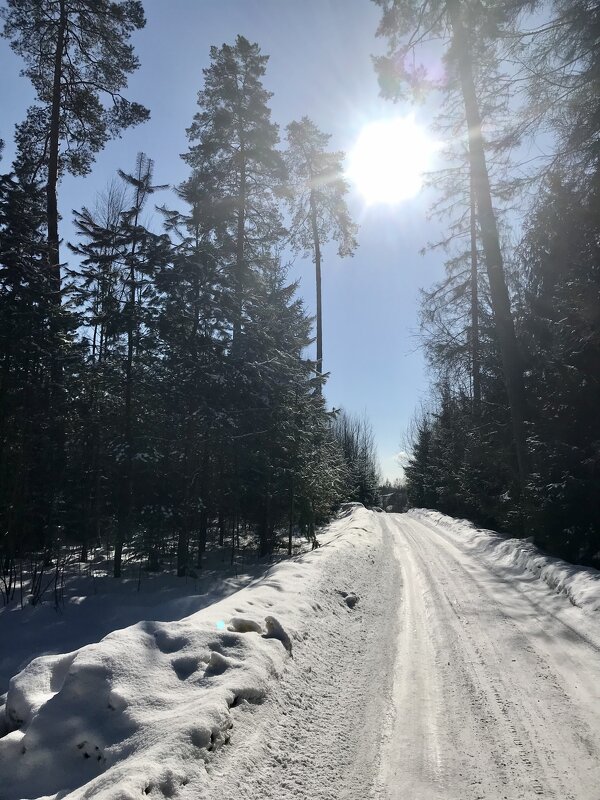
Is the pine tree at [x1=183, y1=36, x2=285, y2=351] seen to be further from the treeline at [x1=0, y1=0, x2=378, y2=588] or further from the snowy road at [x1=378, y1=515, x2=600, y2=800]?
the snowy road at [x1=378, y1=515, x2=600, y2=800]

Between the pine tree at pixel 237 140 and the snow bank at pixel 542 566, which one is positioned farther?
the pine tree at pixel 237 140

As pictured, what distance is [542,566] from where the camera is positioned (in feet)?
26.9

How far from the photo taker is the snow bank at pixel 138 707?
280 centimetres

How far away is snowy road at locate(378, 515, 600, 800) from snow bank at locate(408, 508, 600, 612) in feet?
0.68

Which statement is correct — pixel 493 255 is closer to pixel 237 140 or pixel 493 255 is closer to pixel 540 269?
pixel 540 269

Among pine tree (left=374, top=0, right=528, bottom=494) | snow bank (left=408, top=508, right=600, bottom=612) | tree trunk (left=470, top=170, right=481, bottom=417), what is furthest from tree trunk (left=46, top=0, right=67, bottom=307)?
tree trunk (left=470, top=170, right=481, bottom=417)

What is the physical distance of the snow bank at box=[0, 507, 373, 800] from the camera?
2801 millimetres

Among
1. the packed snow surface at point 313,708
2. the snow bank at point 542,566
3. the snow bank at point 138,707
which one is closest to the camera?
the snow bank at point 138,707

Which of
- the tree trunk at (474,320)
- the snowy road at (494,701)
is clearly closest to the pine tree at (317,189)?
the tree trunk at (474,320)

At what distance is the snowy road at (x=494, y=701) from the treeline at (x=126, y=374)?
17.9 ft

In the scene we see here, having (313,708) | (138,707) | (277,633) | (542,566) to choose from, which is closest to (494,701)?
(313,708)

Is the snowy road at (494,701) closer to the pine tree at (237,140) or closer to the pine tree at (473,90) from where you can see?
the pine tree at (473,90)

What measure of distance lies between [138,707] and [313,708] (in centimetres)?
145

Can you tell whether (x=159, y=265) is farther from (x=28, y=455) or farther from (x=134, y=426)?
(x=28, y=455)
